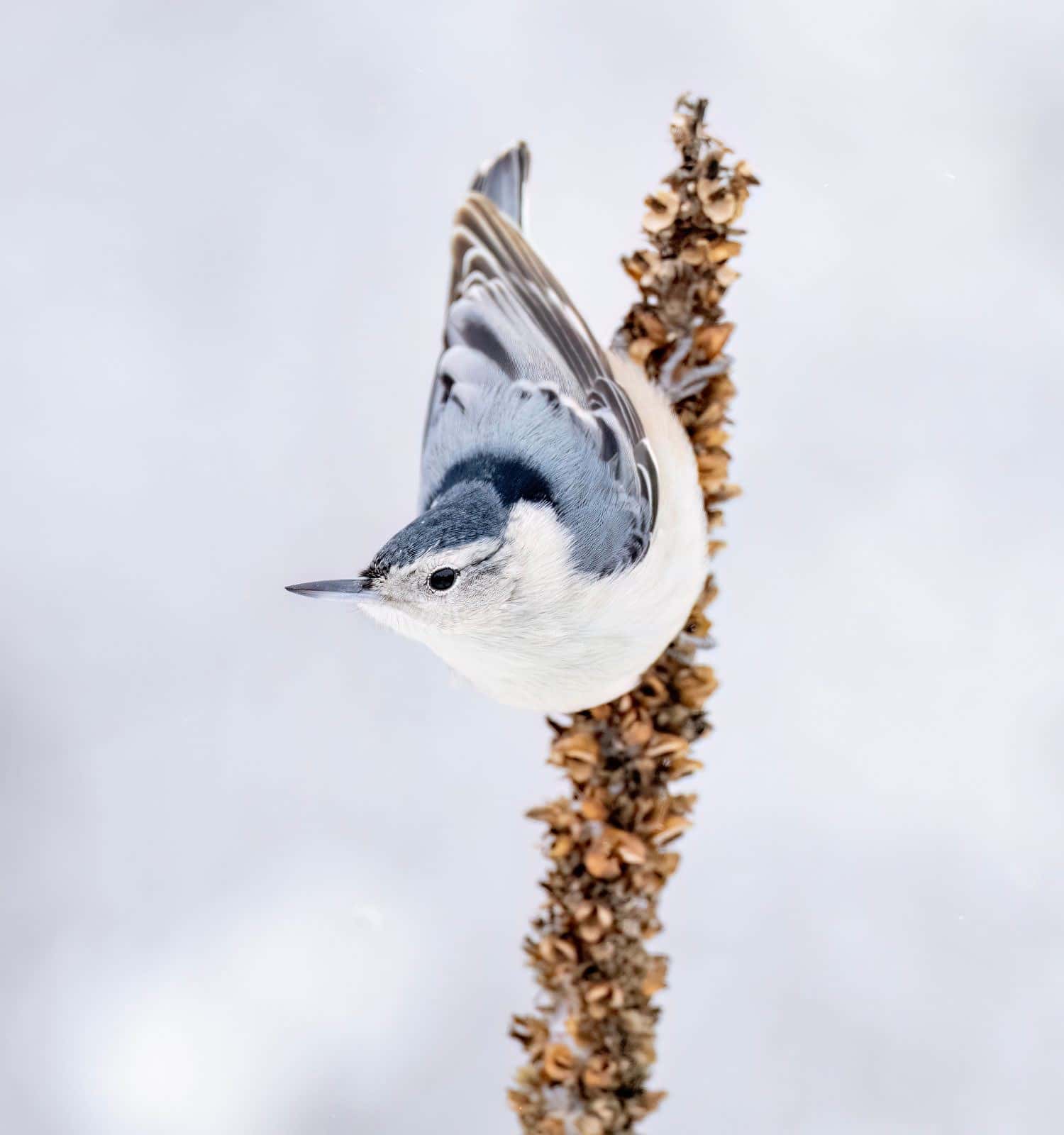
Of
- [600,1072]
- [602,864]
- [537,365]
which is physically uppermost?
[537,365]

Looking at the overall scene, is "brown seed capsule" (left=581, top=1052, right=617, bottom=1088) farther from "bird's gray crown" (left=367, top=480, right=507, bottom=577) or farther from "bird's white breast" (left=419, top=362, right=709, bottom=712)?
"bird's gray crown" (left=367, top=480, right=507, bottom=577)

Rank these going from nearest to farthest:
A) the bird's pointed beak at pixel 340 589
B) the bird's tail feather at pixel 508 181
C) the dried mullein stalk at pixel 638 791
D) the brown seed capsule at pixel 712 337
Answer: the bird's pointed beak at pixel 340 589 → the dried mullein stalk at pixel 638 791 → the brown seed capsule at pixel 712 337 → the bird's tail feather at pixel 508 181

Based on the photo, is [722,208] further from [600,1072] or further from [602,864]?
[600,1072]

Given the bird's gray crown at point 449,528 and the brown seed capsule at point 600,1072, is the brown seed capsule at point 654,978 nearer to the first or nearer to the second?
the brown seed capsule at point 600,1072

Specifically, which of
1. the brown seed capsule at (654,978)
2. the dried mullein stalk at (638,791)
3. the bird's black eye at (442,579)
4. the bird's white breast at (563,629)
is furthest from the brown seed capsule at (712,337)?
the brown seed capsule at (654,978)

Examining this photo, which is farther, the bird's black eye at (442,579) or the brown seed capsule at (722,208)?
the brown seed capsule at (722,208)

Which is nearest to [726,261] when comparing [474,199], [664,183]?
[664,183]

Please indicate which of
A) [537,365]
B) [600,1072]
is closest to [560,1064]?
[600,1072]
